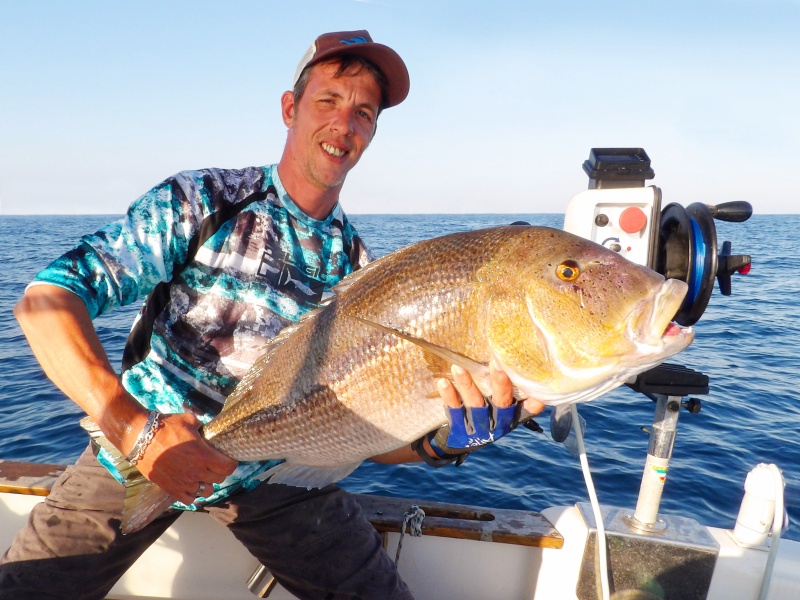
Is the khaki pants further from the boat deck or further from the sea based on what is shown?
the sea

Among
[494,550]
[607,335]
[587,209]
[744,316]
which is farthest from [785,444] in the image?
[744,316]

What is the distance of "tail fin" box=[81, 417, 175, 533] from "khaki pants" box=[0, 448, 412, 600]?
221 millimetres

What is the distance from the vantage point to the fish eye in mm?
1869

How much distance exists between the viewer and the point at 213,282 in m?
2.46

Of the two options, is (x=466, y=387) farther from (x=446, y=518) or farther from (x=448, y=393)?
(x=446, y=518)

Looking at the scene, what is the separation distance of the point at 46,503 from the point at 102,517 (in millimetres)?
263

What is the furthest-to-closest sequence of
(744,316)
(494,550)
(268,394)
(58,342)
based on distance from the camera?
(744,316)
(494,550)
(268,394)
(58,342)

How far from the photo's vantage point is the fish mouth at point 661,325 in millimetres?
1646

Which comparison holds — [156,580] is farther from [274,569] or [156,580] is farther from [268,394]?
[268,394]

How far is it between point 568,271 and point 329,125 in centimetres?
141

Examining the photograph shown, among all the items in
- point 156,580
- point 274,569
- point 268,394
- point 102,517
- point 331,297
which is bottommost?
point 156,580

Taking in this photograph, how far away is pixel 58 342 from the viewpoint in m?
1.87

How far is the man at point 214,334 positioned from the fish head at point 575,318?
0.15m

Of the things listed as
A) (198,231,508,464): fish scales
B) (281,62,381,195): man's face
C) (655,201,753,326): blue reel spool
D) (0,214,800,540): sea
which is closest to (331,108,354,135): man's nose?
(281,62,381,195): man's face
